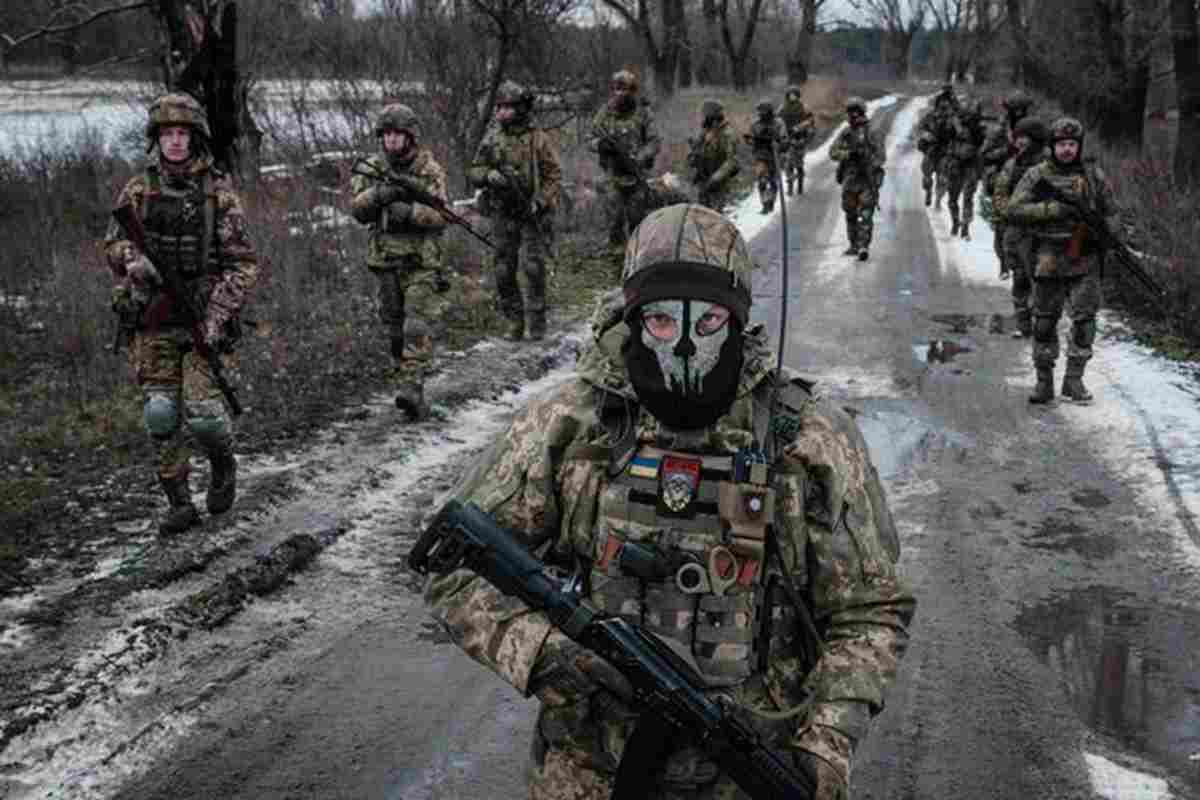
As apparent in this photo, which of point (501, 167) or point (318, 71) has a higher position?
point (318, 71)

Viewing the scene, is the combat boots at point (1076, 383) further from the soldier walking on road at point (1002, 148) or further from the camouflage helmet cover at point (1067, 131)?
the soldier walking on road at point (1002, 148)

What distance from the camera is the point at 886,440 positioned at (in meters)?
7.96

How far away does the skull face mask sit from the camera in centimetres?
235

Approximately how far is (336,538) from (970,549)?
3166 mm

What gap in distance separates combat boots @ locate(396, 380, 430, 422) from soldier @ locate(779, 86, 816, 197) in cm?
1417

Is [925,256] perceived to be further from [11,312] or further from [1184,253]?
[11,312]

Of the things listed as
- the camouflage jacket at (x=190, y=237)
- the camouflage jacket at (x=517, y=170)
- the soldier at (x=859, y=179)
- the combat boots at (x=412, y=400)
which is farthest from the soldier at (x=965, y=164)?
the camouflage jacket at (x=190, y=237)

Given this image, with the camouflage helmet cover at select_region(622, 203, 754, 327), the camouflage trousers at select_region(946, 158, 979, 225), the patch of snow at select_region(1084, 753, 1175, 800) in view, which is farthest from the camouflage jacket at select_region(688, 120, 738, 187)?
the camouflage helmet cover at select_region(622, 203, 754, 327)

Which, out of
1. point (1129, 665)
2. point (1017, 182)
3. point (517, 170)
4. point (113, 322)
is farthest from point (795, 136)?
point (1129, 665)

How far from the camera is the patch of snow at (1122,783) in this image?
13.1 feet

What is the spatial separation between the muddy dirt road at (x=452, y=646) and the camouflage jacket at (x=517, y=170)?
214 cm

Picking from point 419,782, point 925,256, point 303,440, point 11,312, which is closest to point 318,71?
point 11,312

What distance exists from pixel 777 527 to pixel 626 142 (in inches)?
433

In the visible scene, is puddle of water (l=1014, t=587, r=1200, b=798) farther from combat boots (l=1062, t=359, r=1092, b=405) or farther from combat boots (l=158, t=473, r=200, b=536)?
combat boots (l=158, t=473, r=200, b=536)
